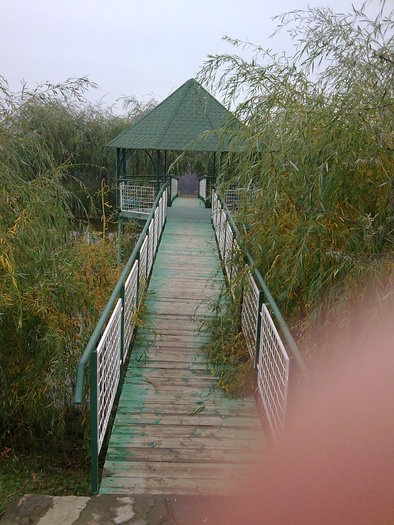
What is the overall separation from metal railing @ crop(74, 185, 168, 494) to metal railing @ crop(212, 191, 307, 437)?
97 centimetres

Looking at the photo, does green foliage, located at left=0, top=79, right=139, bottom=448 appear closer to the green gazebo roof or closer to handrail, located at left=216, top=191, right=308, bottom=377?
handrail, located at left=216, top=191, right=308, bottom=377

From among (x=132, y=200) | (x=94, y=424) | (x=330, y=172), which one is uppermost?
(x=330, y=172)

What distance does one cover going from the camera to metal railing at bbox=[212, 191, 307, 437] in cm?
297

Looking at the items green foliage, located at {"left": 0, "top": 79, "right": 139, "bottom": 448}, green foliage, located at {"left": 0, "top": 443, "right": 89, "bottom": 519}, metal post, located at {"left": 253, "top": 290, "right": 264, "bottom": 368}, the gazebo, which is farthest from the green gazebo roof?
green foliage, located at {"left": 0, "top": 443, "right": 89, "bottom": 519}

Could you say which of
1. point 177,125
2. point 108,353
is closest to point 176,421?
point 108,353

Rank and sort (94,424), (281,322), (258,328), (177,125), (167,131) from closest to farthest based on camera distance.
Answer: (94,424), (281,322), (258,328), (167,131), (177,125)

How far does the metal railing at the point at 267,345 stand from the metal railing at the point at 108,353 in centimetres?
97

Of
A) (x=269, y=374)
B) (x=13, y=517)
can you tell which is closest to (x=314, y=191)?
(x=269, y=374)

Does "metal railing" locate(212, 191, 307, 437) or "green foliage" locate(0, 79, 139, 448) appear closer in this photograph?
"metal railing" locate(212, 191, 307, 437)

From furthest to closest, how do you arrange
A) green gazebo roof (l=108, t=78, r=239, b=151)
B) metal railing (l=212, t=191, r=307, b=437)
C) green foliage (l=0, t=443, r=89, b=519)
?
green gazebo roof (l=108, t=78, r=239, b=151)
green foliage (l=0, t=443, r=89, b=519)
metal railing (l=212, t=191, r=307, b=437)

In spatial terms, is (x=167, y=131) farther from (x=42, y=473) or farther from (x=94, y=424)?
(x=94, y=424)

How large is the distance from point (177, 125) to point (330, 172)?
9.52 metres

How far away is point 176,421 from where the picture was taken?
3713mm

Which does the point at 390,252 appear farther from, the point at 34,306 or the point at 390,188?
the point at 34,306
